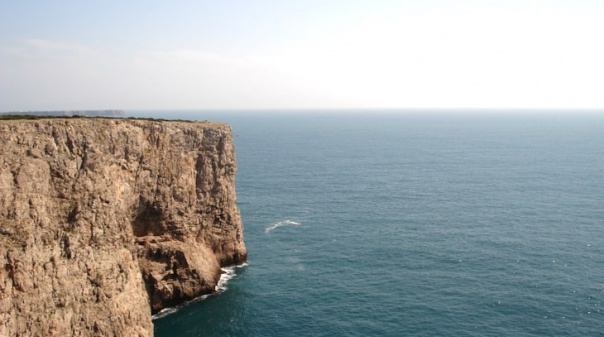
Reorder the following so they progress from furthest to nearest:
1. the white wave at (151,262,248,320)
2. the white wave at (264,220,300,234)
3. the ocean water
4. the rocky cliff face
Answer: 1. the white wave at (264,220,300,234)
2. the white wave at (151,262,248,320)
3. the ocean water
4. the rocky cliff face

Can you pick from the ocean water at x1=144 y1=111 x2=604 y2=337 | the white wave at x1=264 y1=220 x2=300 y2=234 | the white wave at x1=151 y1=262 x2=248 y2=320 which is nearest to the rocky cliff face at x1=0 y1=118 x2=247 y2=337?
the white wave at x1=151 y1=262 x2=248 y2=320

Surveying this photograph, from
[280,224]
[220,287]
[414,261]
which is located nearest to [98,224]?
[220,287]

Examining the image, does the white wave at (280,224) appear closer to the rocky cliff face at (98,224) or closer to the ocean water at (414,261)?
the ocean water at (414,261)

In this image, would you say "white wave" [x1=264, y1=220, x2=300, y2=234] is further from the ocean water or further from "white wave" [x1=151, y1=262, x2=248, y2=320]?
"white wave" [x1=151, y1=262, x2=248, y2=320]

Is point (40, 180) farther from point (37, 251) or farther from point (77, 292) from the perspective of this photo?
point (77, 292)

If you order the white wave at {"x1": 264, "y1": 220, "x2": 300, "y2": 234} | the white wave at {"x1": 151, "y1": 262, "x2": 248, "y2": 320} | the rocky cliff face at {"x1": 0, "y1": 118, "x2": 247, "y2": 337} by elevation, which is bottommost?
the white wave at {"x1": 151, "y1": 262, "x2": 248, "y2": 320}

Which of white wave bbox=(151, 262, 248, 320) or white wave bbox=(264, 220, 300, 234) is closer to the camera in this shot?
white wave bbox=(151, 262, 248, 320)

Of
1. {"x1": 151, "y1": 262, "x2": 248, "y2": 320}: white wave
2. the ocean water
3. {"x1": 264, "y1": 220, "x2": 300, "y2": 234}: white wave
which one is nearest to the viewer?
the ocean water

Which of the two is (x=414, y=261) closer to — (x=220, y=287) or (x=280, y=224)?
(x=280, y=224)

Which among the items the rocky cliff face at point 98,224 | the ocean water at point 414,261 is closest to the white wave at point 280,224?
the ocean water at point 414,261
